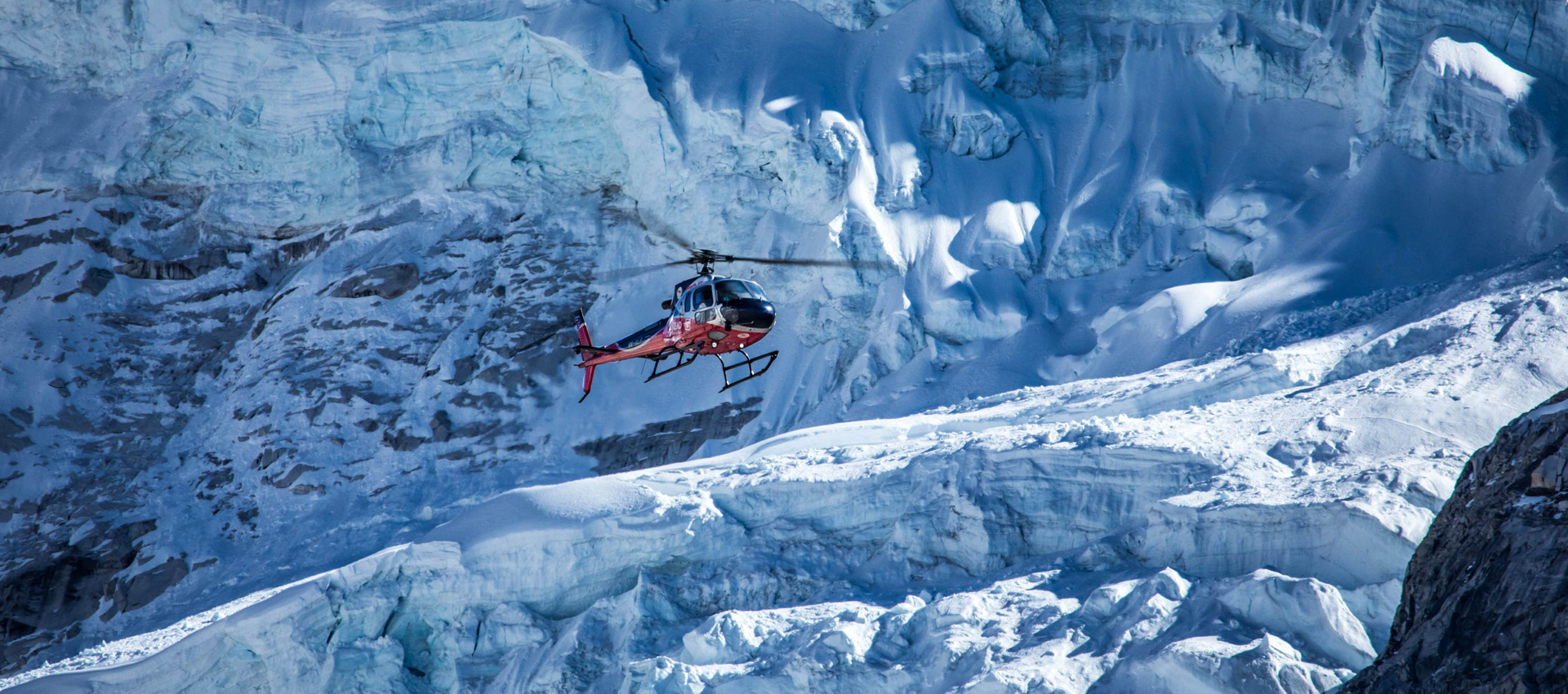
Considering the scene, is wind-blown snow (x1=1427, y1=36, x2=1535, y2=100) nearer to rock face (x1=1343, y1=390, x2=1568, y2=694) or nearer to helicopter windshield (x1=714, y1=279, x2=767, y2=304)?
helicopter windshield (x1=714, y1=279, x2=767, y2=304)

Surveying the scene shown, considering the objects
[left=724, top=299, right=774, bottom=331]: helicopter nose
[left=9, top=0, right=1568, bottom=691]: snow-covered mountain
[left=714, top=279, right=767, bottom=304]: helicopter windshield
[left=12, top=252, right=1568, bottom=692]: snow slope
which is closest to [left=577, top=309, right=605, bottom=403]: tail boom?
[left=12, top=252, right=1568, bottom=692]: snow slope

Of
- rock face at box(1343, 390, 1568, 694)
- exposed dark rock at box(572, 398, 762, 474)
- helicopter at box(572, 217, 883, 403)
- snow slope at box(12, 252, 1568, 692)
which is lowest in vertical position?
exposed dark rock at box(572, 398, 762, 474)

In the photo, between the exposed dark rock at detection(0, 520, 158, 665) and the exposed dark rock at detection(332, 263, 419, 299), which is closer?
the exposed dark rock at detection(0, 520, 158, 665)

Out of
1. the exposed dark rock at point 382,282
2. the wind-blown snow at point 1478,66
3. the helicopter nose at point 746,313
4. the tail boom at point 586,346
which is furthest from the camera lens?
the exposed dark rock at point 382,282

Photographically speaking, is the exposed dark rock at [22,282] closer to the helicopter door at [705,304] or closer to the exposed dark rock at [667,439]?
the exposed dark rock at [667,439]

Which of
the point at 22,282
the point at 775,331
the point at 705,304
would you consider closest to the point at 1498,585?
the point at 705,304

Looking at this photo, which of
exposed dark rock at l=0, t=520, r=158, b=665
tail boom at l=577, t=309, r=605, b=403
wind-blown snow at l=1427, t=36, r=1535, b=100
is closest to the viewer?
tail boom at l=577, t=309, r=605, b=403

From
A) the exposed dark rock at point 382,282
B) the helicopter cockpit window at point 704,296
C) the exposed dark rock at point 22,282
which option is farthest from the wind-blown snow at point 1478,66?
the exposed dark rock at point 22,282
